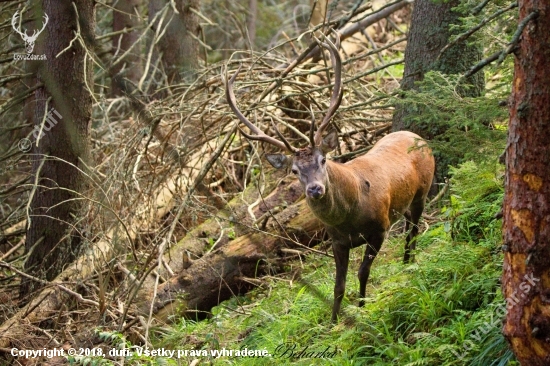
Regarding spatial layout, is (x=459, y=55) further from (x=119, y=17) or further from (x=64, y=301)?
(x=119, y=17)

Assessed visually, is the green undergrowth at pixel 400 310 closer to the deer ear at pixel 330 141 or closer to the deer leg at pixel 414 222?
the deer leg at pixel 414 222

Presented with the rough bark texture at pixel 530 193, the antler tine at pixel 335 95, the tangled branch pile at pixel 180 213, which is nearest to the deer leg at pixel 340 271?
the antler tine at pixel 335 95

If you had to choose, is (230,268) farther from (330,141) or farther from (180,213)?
(330,141)


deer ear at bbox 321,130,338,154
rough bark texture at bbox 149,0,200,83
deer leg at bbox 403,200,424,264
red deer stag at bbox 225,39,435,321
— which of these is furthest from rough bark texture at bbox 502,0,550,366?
rough bark texture at bbox 149,0,200,83

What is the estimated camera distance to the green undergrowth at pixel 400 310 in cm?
529

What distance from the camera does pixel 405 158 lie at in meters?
7.29

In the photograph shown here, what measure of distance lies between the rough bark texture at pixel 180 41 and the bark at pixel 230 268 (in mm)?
3658

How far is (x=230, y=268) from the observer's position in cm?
848

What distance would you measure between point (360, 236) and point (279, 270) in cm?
238

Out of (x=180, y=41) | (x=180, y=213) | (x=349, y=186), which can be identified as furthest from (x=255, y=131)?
(x=180, y=41)

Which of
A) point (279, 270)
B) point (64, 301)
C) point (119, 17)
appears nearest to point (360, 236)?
point (279, 270)

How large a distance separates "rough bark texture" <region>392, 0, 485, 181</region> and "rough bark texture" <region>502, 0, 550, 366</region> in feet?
12.2

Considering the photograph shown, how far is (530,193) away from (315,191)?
213 centimetres

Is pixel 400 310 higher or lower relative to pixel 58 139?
lower
